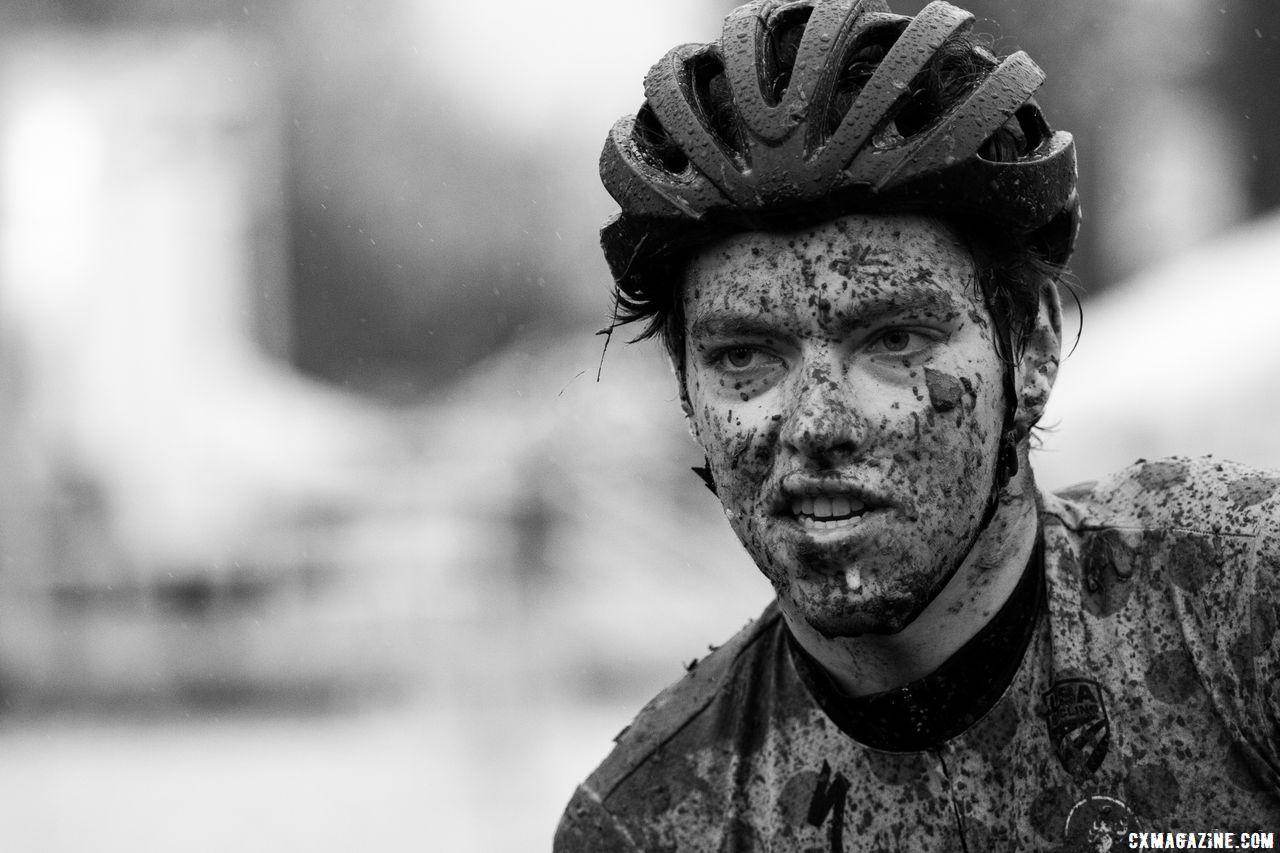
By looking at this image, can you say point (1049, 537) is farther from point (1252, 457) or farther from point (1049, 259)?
point (1252, 457)

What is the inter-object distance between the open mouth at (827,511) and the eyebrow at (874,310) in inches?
12.5

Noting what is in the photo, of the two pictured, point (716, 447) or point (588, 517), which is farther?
point (588, 517)

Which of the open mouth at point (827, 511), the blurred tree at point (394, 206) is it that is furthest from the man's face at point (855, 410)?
the blurred tree at point (394, 206)

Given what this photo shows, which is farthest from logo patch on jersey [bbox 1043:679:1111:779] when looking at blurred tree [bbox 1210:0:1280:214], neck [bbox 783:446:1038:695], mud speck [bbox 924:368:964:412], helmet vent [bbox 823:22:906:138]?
blurred tree [bbox 1210:0:1280:214]

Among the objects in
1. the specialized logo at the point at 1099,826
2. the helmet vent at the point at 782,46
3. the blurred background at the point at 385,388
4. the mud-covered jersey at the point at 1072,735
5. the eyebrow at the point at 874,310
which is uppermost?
the blurred background at the point at 385,388

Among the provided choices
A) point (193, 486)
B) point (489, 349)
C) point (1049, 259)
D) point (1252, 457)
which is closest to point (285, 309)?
point (489, 349)

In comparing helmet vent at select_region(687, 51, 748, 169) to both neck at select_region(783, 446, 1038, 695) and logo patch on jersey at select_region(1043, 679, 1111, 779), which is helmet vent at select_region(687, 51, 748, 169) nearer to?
neck at select_region(783, 446, 1038, 695)

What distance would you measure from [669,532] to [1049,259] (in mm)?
9269

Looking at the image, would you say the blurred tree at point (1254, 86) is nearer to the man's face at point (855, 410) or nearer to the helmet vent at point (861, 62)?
the helmet vent at point (861, 62)

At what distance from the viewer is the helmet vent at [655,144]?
133 inches

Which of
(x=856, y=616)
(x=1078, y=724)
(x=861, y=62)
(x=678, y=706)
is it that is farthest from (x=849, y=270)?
(x=678, y=706)

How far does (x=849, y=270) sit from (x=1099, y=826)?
111 cm

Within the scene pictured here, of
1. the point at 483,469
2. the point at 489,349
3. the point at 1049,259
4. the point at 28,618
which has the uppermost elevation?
the point at 489,349

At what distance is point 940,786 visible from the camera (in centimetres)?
321
